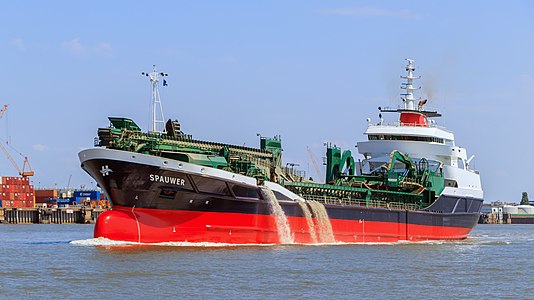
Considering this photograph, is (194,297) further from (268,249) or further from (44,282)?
(268,249)

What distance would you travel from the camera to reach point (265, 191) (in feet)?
132

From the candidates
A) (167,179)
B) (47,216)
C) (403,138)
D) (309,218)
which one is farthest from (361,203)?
(47,216)

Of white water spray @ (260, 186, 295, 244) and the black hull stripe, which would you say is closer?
the black hull stripe

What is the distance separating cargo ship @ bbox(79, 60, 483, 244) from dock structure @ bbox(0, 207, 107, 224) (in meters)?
61.2

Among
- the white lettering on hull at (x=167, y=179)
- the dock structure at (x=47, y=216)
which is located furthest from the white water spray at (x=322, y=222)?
the dock structure at (x=47, y=216)

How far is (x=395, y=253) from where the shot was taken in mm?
39406

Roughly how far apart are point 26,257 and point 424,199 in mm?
22977

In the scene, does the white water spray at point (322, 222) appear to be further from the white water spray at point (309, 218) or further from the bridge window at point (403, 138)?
the bridge window at point (403, 138)

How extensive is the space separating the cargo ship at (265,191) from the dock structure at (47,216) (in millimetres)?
61170

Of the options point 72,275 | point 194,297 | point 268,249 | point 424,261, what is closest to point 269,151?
point 268,249

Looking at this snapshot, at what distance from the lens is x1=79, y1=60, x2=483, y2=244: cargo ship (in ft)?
123

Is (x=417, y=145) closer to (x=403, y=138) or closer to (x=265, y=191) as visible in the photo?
(x=403, y=138)

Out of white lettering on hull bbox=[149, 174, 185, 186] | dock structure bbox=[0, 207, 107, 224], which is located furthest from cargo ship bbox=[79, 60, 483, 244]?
dock structure bbox=[0, 207, 107, 224]

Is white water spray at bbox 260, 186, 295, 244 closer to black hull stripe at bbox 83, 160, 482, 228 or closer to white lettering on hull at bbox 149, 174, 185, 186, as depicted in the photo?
black hull stripe at bbox 83, 160, 482, 228
